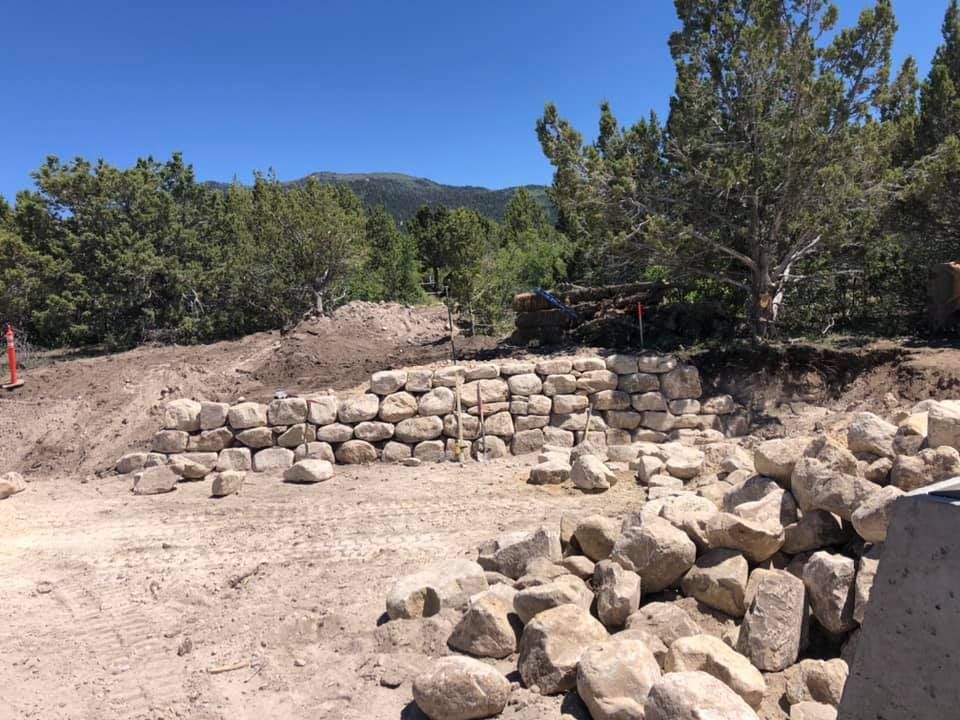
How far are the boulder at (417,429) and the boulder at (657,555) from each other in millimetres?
4694

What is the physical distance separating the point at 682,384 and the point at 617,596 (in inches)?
234

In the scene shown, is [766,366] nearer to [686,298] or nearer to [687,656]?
[686,298]

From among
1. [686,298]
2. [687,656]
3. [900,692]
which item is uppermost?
[686,298]

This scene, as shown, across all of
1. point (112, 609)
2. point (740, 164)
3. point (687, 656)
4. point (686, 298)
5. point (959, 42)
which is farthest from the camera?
point (959, 42)

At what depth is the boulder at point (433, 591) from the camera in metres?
3.91

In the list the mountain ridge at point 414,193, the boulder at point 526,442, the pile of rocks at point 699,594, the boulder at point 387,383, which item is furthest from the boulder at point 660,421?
the mountain ridge at point 414,193

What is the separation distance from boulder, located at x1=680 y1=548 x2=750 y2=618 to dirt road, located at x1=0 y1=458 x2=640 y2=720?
3.97ft

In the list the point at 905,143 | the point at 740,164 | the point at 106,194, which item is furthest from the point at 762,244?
the point at 106,194

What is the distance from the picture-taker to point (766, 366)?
354 inches

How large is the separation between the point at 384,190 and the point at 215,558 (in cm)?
14224

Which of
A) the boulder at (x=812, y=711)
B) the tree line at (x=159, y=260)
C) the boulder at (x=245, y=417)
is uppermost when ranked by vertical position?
the tree line at (x=159, y=260)

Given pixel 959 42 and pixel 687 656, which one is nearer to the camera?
pixel 687 656

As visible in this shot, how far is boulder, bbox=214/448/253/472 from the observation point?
7777 millimetres

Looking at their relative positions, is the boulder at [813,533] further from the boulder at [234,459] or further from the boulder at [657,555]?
the boulder at [234,459]
